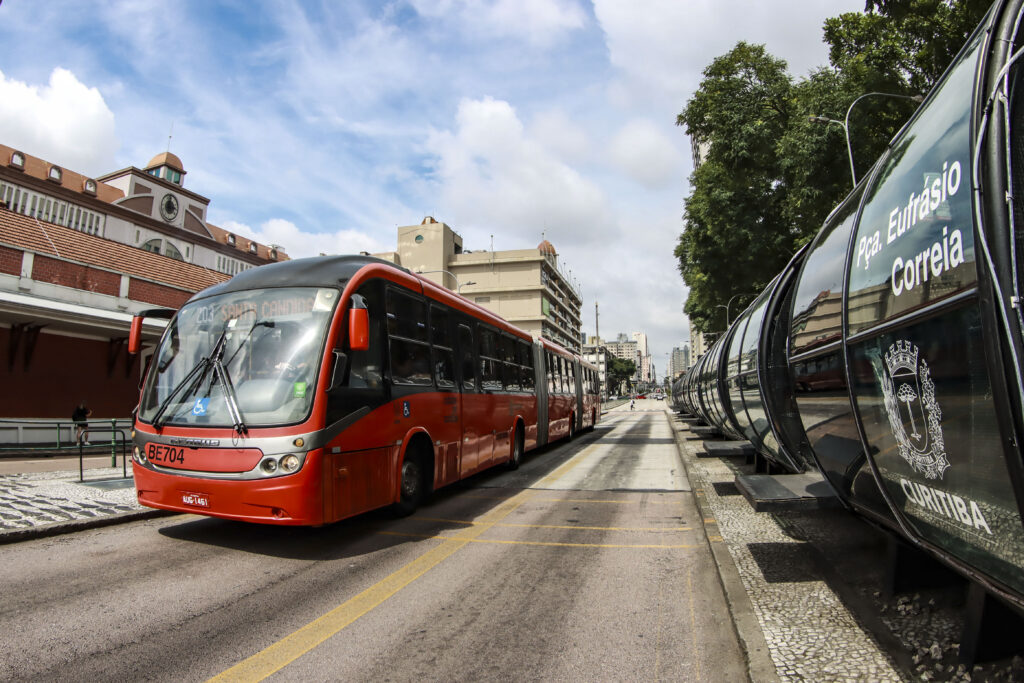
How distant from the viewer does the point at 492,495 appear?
362 inches

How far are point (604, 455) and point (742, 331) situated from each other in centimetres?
800

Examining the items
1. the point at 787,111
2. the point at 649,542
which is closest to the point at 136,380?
the point at 649,542

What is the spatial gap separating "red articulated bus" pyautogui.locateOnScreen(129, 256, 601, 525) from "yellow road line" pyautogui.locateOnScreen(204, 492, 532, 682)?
941mm

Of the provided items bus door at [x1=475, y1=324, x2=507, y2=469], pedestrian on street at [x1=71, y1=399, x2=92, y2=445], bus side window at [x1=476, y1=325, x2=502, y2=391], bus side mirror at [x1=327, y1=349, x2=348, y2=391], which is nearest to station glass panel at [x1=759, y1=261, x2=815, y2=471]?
bus side mirror at [x1=327, y1=349, x2=348, y2=391]

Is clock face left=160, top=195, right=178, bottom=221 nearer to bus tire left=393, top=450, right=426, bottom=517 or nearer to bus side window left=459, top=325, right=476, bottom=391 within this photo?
bus side window left=459, top=325, right=476, bottom=391

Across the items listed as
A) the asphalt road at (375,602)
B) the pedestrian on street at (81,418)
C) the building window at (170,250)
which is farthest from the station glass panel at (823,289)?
the building window at (170,250)

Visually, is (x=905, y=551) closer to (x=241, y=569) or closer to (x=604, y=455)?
(x=241, y=569)

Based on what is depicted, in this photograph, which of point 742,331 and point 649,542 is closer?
point 649,542

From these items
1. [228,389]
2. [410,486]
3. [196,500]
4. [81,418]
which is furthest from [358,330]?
[81,418]

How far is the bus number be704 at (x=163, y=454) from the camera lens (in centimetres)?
557

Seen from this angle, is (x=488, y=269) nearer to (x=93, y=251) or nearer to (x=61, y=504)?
(x=93, y=251)

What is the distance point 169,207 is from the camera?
3322 centimetres

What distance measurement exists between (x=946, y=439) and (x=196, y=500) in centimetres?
583

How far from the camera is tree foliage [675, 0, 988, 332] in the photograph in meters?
17.6
